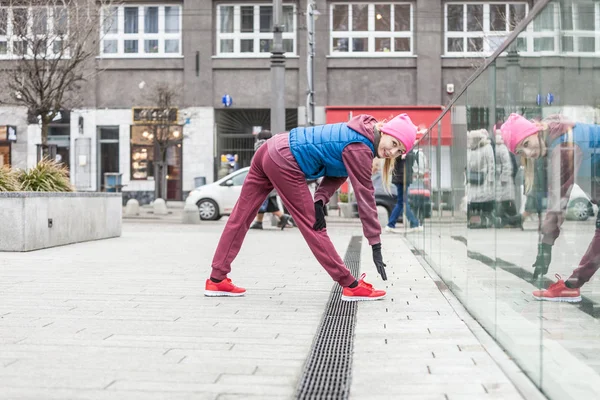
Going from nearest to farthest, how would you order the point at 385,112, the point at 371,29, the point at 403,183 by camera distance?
1. the point at 403,183
2. the point at 385,112
3. the point at 371,29

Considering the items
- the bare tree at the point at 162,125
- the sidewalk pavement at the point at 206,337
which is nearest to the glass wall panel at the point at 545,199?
the sidewalk pavement at the point at 206,337

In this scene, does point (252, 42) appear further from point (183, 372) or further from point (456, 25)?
point (183, 372)

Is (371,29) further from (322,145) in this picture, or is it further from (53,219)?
(322,145)

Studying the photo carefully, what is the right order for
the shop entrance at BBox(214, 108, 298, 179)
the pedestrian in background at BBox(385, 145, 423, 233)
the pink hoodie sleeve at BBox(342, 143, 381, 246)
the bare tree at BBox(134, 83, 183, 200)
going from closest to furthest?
1. the pink hoodie sleeve at BBox(342, 143, 381, 246)
2. the pedestrian in background at BBox(385, 145, 423, 233)
3. the bare tree at BBox(134, 83, 183, 200)
4. the shop entrance at BBox(214, 108, 298, 179)

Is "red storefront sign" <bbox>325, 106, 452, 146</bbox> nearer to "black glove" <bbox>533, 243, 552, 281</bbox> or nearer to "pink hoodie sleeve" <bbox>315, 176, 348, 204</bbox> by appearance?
"pink hoodie sleeve" <bbox>315, 176, 348, 204</bbox>

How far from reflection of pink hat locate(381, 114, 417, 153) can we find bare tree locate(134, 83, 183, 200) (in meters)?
20.8

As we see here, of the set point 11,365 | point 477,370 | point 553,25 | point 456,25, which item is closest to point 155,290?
point 11,365

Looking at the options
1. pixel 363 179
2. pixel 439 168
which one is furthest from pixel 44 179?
pixel 363 179

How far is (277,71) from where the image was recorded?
56.1 ft

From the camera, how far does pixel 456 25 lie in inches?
1196

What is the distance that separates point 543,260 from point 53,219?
817 cm

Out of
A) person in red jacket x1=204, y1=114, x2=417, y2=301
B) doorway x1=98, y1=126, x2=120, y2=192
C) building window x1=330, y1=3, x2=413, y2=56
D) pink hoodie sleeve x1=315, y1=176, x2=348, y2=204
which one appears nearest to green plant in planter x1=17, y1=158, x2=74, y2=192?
person in red jacket x1=204, y1=114, x2=417, y2=301

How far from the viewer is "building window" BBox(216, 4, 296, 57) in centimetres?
3048

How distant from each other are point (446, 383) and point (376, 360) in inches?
21.1
